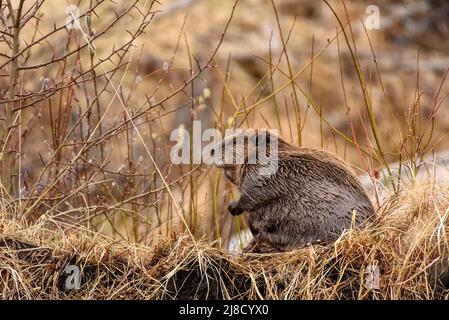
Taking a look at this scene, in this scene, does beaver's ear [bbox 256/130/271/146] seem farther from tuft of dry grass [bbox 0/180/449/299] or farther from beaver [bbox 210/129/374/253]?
tuft of dry grass [bbox 0/180/449/299]

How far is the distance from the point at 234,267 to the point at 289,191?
0.41m

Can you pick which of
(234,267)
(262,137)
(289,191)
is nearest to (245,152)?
(262,137)

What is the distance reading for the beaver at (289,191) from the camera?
3760 millimetres

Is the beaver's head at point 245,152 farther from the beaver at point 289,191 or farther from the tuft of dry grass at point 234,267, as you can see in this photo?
the tuft of dry grass at point 234,267

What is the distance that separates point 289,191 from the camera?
3.83 meters

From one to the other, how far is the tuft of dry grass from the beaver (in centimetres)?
11

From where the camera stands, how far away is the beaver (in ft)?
12.3

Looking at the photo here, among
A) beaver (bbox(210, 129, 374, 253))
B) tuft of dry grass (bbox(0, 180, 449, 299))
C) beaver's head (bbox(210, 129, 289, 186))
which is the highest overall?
beaver's head (bbox(210, 129, 289, 186))

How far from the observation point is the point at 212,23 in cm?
989

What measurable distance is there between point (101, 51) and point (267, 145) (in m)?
5.56

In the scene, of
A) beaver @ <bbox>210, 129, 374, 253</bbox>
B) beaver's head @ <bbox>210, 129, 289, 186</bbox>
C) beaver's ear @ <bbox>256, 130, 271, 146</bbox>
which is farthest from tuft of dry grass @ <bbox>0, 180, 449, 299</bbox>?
beaver's ear @ <bbox>256, 130, 271, 146</bbox>

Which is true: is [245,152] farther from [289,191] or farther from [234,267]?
[234,267]
